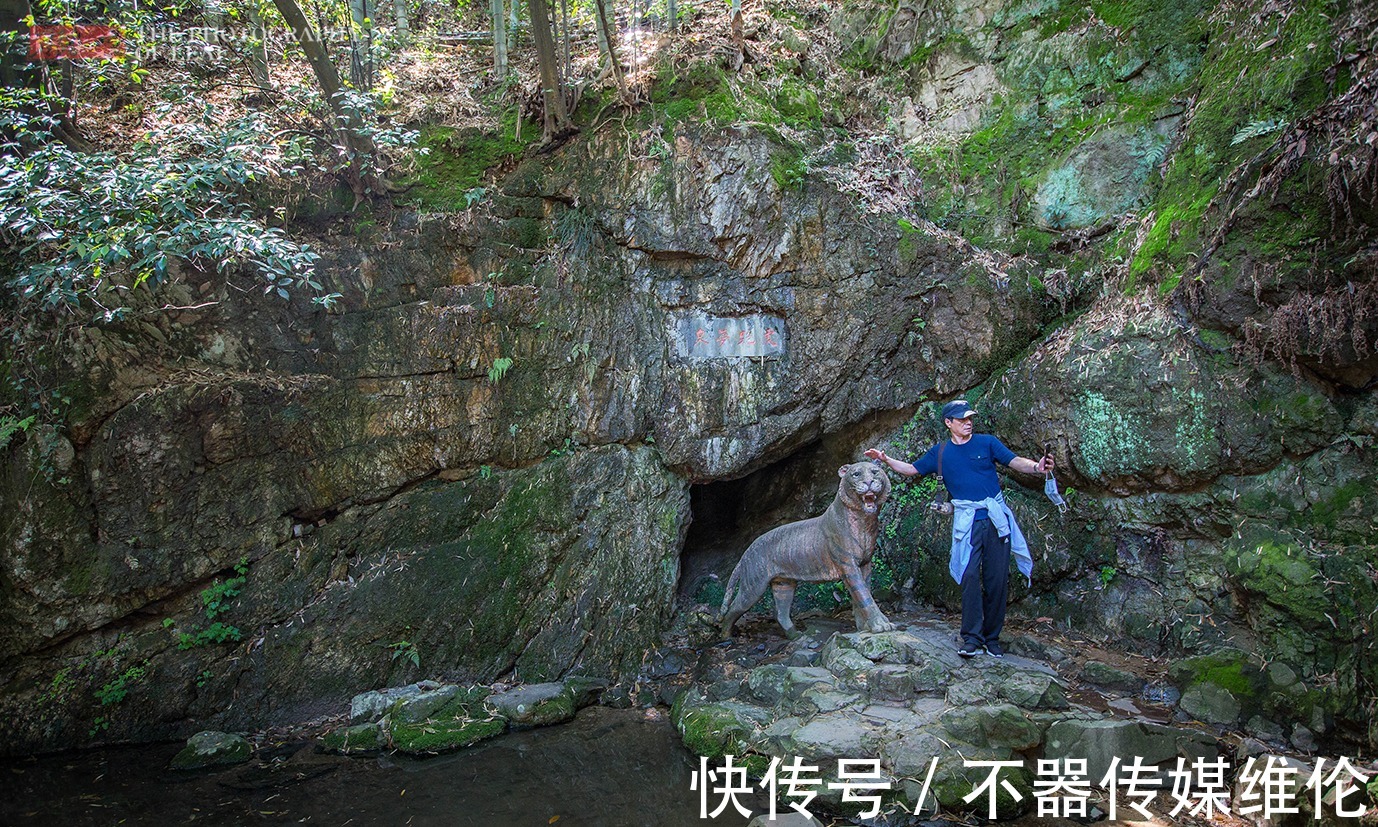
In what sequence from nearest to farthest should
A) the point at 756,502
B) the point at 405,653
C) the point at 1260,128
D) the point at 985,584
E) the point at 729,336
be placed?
the point at 985,584
the point at 1260,128
the point at 405,653
the point at 729,336
the point at 756,502

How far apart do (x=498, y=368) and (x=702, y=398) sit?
2.00 meters

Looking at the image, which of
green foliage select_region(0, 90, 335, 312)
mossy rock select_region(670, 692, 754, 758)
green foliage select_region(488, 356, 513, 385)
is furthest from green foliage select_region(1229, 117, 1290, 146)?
green foliage select_region(0, 90, 335, 312)

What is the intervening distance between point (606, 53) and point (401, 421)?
4.84 m

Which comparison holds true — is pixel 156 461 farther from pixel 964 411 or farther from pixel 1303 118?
pixel 1303 118

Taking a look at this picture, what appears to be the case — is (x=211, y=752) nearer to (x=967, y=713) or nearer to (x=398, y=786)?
(x=398, y=786)

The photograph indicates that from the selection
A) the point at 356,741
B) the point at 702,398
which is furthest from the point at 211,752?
the point at 702,398

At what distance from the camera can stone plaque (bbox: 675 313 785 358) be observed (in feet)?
23.4

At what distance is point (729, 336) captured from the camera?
23.5ft

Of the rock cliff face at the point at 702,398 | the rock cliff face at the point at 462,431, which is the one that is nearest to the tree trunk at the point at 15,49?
the rock cliff face at the point at 702,398

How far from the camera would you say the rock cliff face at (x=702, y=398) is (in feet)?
16.9

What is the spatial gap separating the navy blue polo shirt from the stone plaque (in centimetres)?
234

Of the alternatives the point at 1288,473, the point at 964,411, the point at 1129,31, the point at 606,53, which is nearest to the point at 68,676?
the point at 964,411

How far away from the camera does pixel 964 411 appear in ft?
17.2

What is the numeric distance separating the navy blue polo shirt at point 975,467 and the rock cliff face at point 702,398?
1246 millimetres
